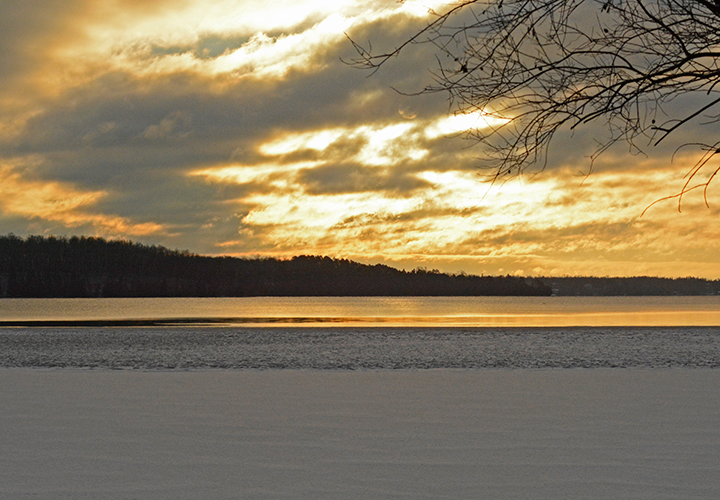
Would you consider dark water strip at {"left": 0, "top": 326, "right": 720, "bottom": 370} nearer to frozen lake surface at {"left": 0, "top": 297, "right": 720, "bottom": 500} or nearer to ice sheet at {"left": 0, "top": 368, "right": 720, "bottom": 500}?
frozen lake surface at {"left": 0, "top": 297, "right": 720, "bottom": 500}

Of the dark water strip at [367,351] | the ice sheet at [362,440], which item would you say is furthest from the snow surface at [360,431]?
the dark water strip at [367,351]

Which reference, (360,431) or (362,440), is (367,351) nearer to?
(360,431)

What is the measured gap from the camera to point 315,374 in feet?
63.0

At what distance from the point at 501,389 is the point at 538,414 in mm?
3537

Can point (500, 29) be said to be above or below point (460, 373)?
above

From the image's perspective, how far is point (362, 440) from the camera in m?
9.77

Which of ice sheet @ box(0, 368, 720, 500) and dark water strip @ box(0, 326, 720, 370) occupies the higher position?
ice sheet @ box(0, 368, 720, 500)

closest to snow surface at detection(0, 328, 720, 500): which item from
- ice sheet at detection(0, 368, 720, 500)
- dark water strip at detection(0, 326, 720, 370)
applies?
ice sheet at detection(0, 368, 720, 500)

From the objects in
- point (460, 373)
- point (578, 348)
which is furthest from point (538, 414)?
point (578, 348)

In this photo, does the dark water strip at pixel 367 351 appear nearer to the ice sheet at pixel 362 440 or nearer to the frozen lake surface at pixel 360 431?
the frozen lake surface at pixel 360 431

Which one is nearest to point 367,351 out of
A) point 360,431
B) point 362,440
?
point 360,431

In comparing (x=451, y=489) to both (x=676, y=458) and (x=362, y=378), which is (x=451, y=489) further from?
(x=362, y=378)

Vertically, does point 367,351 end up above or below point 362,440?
below

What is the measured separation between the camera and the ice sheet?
7.38 m
